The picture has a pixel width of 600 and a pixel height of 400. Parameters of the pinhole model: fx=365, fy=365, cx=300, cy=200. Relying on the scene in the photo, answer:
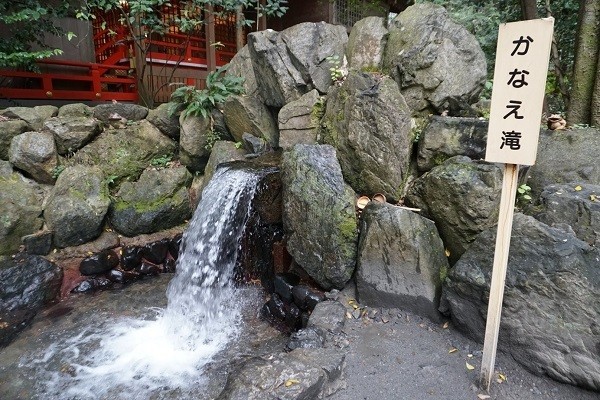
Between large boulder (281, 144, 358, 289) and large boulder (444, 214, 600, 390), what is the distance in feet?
4.54

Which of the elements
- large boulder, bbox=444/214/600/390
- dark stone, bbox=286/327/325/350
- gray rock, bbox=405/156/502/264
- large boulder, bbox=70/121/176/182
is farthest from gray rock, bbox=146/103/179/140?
large boulder, bbox=444/214/600/390

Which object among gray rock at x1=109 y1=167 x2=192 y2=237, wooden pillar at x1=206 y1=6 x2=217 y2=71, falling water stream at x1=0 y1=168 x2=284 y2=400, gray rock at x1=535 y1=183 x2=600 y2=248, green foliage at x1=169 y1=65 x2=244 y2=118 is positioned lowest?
falling water stream at x1=0 y1=168 x2=284 y2=400

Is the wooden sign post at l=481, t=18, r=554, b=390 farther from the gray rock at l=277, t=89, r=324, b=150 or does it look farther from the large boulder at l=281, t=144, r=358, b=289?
the gray rock at l=277, t=89, r=324, b=150

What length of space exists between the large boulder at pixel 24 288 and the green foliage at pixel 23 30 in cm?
382

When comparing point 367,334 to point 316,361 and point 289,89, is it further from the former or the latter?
point 289,89

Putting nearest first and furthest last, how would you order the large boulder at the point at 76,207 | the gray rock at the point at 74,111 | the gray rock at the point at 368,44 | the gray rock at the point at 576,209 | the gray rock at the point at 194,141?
the gray rock at the point at 576,209 → the gray rock at the point at 368,44 → the large boulder at the point at 76,207 → the gray rock at the point at 74,111 → the gray rock at the point at 194,141

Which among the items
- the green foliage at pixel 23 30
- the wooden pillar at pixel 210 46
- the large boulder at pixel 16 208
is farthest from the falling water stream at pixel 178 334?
the wooden pillar at pixel 210 46

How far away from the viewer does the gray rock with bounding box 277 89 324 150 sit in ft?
19.4

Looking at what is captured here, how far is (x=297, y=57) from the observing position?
6.46m

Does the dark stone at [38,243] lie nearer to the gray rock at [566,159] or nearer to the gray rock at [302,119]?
the gray rock at [302,119]

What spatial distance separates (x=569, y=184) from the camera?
391cm

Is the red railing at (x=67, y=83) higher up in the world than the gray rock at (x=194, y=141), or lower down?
higher up

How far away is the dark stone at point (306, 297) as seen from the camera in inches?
178

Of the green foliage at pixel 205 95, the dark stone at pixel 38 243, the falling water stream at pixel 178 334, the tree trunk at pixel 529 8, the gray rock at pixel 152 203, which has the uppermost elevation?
the tree trunk at pixel 529 8
